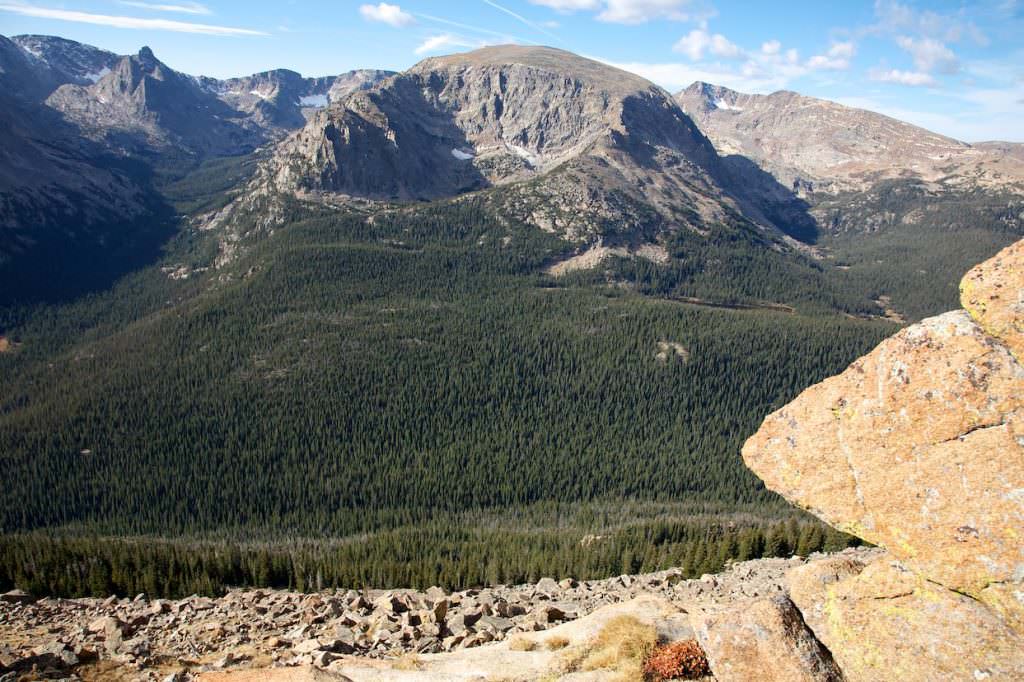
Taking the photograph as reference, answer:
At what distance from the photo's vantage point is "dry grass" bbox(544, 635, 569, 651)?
2941cm

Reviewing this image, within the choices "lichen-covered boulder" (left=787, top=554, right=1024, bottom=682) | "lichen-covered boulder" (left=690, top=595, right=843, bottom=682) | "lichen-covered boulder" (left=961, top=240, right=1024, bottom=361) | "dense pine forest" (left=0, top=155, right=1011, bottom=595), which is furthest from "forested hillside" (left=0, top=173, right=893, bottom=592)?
"lichen-covered boulder" (left=961, top=240, right=1024, bottom=361)

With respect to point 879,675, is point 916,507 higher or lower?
higher

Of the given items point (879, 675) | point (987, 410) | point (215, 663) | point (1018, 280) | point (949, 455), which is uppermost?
point (1018, 280)

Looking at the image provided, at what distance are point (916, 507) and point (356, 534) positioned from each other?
111076mm

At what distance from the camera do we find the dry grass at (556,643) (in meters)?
29.4

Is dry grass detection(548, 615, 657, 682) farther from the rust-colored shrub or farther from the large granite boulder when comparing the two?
the large granite boulder

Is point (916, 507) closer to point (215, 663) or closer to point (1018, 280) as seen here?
point (1018, 280)

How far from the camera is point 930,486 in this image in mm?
20891

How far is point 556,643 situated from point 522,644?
1867 millimetres

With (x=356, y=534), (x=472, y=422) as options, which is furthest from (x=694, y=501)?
(x=356, y=534)

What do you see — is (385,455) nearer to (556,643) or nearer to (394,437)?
(394,437)

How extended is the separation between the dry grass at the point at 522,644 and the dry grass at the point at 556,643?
657 mm

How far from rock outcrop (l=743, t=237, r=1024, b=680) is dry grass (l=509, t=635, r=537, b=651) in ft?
41.8

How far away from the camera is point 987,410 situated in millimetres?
20375
